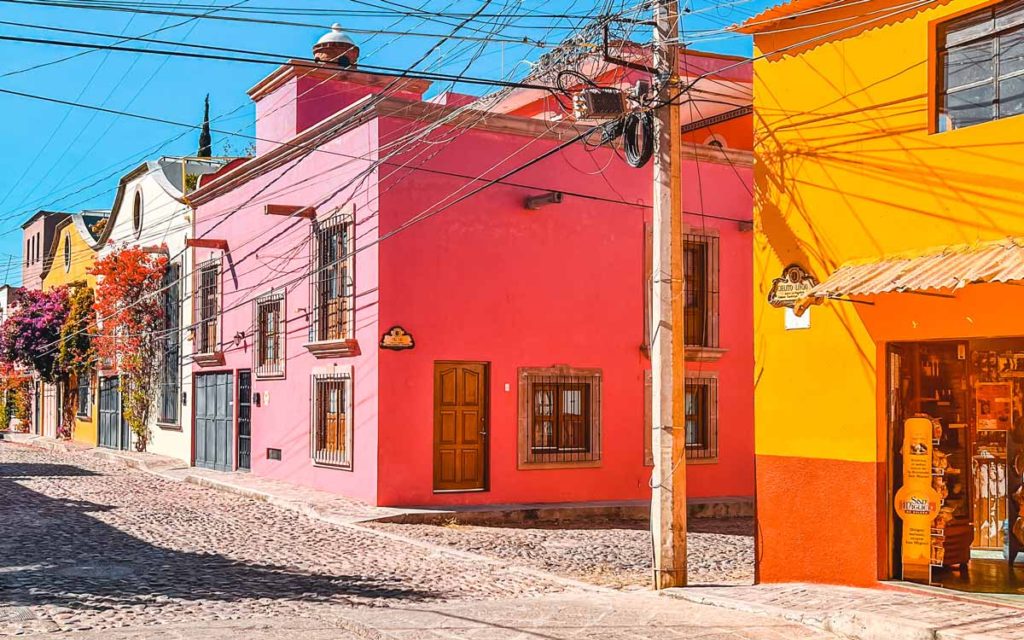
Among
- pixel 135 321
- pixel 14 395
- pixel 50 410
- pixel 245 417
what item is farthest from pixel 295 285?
pixel 14 395

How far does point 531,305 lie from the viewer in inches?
699

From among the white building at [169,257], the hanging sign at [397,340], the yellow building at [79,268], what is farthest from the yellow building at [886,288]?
the yellow building at [79,268]

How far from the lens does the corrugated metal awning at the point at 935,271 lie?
7.93 metres

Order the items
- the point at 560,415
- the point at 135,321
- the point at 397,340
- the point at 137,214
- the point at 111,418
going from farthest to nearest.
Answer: the point at 111,418, the point at 137,214, the point at 135,321, the point at 560,415, the point at 397,340

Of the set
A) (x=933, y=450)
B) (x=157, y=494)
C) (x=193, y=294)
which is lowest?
(x=157, y=494)

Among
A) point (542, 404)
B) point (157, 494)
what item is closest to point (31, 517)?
point (157, 494)

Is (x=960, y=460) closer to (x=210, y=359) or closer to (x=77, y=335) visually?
(x=210, y=359)

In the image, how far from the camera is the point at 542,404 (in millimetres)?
17875

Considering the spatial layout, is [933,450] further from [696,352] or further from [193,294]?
[193,294]

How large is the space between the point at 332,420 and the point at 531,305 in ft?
12.1

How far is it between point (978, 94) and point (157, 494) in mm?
14395

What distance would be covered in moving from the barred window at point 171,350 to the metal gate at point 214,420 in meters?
1.54

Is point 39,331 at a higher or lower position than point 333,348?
higher

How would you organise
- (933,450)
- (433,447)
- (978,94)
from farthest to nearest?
(433,447) < (933,450) < (978,94)
